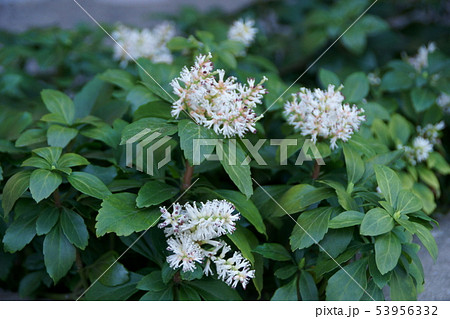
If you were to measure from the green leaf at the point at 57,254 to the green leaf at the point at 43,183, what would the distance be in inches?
5.5

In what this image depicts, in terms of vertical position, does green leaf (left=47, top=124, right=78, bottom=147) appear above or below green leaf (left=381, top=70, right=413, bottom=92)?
below

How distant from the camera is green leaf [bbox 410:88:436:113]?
1746mm

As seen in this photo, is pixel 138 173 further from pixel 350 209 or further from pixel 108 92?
pixel 350 209

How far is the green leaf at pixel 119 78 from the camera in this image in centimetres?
160

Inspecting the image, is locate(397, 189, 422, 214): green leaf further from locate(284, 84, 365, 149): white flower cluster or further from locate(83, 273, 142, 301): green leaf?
locate(83, 273, 142, 301): green leaf

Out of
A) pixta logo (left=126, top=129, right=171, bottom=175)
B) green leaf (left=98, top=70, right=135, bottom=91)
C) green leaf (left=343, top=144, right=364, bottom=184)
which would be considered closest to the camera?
pixta logo (left=126, top=129, right=171, bottom=175)

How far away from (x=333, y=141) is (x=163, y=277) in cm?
53

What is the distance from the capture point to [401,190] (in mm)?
1239

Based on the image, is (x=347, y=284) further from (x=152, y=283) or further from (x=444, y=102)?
(x=444, y=102)

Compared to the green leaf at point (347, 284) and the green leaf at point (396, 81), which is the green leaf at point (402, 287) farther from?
the green leaf at point (396, 81)

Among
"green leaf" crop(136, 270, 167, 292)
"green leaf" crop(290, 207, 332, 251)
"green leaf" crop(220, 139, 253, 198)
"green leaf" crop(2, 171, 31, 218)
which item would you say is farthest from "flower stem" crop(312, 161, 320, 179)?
"green leaf" crop(2, 171, 31, 218)

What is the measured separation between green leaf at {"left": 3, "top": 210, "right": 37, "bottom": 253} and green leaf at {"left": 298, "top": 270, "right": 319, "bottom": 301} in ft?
2.16

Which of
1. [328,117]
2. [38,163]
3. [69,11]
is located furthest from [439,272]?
[69,11]

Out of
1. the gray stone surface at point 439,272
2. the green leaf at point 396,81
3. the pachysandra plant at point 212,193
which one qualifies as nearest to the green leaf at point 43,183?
the pachysandra plant at point 212,193
